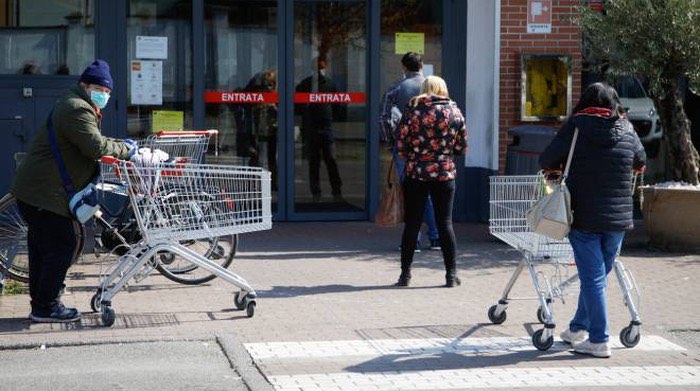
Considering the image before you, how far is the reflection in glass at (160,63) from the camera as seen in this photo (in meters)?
12.8

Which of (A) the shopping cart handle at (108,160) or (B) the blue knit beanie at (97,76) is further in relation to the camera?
(B) the blue knit beanie at (97,76)

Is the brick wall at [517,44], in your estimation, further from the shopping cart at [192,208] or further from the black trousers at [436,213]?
the shopping cart at [192,208]

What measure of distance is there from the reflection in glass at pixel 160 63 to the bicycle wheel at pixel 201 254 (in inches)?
140

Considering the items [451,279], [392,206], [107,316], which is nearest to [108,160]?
[107,316]

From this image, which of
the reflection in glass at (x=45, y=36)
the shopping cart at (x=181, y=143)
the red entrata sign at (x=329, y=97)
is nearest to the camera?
the shopping cart at (x=181, y=143)

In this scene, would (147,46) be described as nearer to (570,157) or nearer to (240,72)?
(240,72)

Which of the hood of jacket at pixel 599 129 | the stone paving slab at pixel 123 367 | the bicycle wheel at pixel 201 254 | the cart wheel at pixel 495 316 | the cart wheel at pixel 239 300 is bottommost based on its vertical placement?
the stone paving slab at pixel 123 367

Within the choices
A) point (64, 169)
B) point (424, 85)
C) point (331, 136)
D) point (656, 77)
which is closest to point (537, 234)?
point (424, 85)

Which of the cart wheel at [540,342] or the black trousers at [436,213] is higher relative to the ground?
the black trousers at [436,213]

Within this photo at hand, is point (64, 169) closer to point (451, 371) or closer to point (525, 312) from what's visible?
point (451, 371)

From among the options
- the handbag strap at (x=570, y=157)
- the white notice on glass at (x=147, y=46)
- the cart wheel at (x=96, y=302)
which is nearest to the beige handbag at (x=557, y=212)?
the handbag strap at (x=570, y=157)

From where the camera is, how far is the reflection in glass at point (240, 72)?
1291cm

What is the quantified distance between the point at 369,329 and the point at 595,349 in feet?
5.23

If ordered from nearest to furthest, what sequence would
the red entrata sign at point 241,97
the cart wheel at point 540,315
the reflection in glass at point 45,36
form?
the cart wheel at point 540,315
the reflection in glass at point 45,36
the red entrata sign at point 241,97
